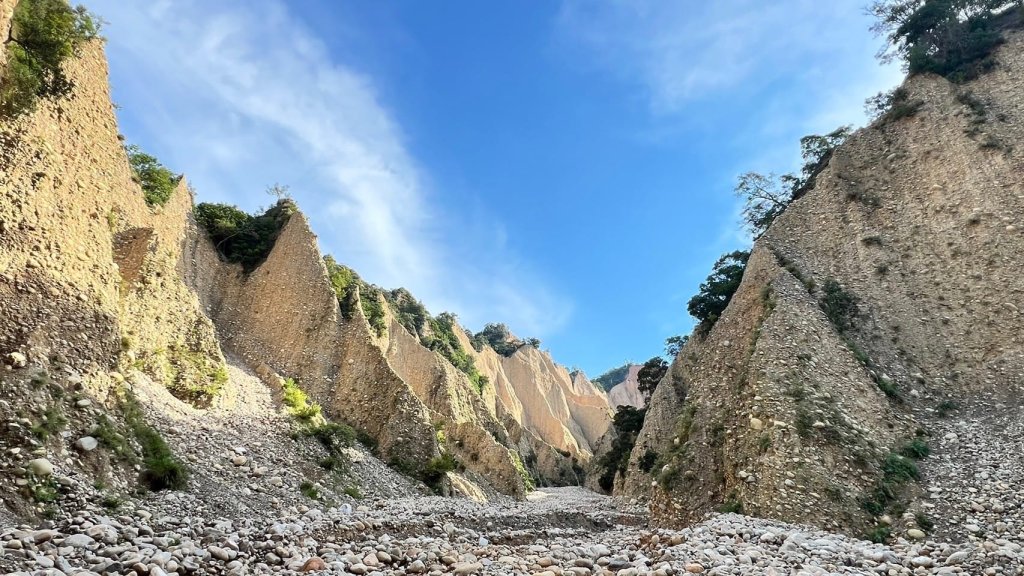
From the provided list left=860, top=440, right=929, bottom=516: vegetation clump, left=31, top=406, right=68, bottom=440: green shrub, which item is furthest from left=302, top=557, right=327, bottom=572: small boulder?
left=860, top=440, right=929, bottom=516: vegetation clump

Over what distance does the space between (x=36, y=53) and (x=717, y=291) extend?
32.4 m

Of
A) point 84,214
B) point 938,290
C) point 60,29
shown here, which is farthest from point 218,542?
point 938,290

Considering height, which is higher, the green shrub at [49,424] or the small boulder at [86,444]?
the green shrub at [49,424]

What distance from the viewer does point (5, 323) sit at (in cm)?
929

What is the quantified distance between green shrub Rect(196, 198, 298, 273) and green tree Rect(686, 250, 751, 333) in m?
25.8

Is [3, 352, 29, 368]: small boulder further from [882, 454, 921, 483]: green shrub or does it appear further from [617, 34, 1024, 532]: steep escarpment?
[882, 454, 921, 483]: green shrub

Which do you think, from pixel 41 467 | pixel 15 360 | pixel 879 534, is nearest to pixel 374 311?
pixel 15 360

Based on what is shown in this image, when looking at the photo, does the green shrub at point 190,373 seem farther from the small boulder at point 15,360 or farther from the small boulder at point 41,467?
the small boulder at point 41,467

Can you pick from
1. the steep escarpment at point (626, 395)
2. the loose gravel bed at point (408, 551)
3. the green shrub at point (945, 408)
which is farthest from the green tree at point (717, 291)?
the steep escarpment at point (626, 395)

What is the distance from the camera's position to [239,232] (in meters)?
28.5

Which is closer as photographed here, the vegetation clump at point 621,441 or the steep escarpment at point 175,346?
the steep escarpment at point 175,346

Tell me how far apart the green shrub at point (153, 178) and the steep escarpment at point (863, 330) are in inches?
891

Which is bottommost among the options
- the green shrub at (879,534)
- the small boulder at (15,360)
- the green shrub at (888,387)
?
the green shrub at (879,534)

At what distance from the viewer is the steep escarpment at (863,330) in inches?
544
